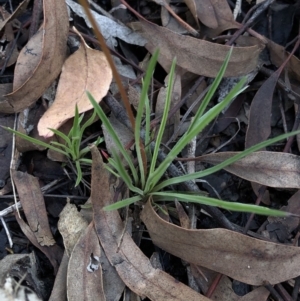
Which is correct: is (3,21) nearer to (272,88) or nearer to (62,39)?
(62,39)

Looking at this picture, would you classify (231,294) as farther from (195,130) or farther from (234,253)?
(195,130)

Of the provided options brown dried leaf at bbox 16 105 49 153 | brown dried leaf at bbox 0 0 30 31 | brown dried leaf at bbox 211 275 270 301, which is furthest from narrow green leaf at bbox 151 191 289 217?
brown dried leaf at bbox 0 0 30 31

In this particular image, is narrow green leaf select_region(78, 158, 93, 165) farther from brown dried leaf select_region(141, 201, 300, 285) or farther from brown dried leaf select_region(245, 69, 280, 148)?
brown dried leaf select_region(245, 69, 280, 148)

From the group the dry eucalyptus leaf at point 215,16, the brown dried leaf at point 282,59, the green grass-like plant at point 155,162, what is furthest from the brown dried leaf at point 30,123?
the brown dried leaf at point 282,59

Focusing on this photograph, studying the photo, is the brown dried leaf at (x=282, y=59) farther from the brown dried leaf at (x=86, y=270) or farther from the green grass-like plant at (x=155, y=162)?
Answer: the brown dried leaf at (x=86, y=270)

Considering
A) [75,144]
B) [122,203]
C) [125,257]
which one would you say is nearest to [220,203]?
[122,203]

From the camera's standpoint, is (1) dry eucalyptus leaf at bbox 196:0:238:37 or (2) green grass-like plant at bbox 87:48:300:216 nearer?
(2) green grass-like plant at bbox 87:48:300:216
